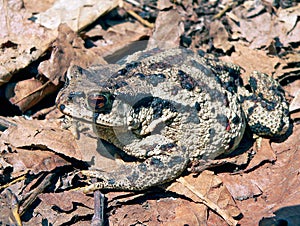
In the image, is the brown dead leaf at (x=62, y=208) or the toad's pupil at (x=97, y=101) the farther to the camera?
the brown dead leaf at (x=62, y=208)

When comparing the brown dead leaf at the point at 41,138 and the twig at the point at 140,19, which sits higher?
the twig at the point at 140,19

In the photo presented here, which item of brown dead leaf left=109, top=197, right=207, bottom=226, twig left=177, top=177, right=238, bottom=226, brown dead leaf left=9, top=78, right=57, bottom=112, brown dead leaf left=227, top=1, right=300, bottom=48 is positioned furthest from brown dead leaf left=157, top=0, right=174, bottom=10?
brown dead leaf left=109, top=197, right=207, bottom=226

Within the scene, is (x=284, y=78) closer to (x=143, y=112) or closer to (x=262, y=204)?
(x=262, y=204)

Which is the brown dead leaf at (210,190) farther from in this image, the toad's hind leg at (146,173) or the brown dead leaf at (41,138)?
the brown dead leaf at (41,138)

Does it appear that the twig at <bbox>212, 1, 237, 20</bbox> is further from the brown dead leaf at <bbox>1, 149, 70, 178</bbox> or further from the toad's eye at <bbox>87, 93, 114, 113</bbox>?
the brown dead leaf at <bbox>1, 149, 70, 178</bbox>

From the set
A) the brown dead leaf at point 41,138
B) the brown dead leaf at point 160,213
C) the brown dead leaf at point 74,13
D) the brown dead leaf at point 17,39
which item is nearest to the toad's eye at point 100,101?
the brown dead leaf at point 41,138

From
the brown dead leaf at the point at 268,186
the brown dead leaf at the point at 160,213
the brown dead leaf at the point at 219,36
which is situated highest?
the brown dead leaf at the point at 219,36

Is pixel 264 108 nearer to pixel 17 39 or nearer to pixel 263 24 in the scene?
pixel 263 24
